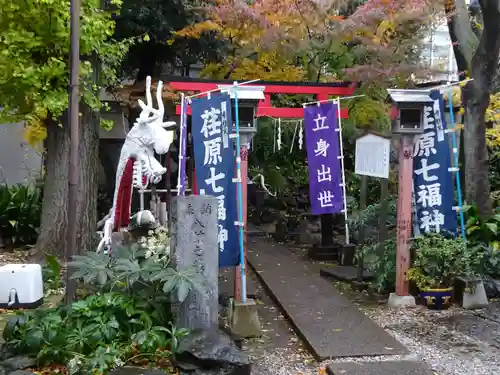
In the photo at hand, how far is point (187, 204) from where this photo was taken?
582 cm

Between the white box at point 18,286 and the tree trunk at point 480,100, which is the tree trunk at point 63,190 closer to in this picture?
the white box at point 18,286

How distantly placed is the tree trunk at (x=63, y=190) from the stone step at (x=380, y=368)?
19.5 feet

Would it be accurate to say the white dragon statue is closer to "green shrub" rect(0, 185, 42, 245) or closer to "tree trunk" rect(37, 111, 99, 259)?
"tree trunk" rect(37, 111, 99, 259)

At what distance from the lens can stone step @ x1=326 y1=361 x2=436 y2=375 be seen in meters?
5.52

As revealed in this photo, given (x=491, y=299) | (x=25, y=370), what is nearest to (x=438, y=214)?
(x=491, y=299)

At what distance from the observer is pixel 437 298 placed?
786 centimetres

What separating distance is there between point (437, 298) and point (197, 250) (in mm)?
3941

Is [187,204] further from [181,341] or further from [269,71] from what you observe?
[269,71]

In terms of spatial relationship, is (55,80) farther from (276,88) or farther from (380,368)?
(380,368)

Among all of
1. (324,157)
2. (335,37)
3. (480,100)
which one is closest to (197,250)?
(324,157)

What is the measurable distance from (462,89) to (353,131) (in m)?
4.11

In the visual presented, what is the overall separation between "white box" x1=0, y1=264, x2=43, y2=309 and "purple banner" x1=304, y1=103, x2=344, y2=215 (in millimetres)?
5409

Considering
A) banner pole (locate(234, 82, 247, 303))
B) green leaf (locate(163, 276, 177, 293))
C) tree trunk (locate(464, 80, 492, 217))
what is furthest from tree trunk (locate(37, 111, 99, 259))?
tree trunk (locate(464, 80, 492, 217))

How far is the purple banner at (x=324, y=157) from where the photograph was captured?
33.2 ft
